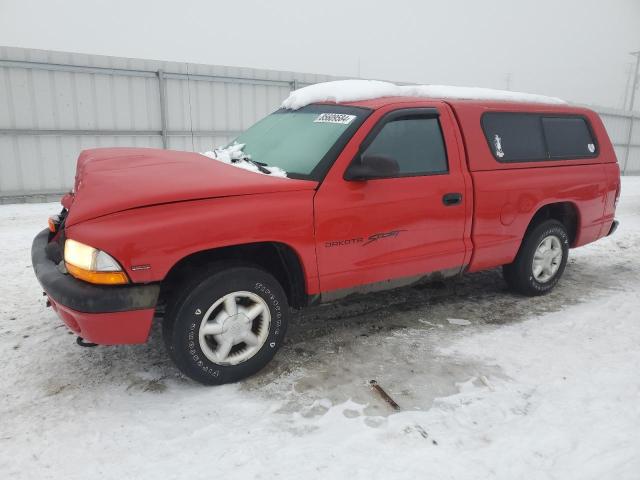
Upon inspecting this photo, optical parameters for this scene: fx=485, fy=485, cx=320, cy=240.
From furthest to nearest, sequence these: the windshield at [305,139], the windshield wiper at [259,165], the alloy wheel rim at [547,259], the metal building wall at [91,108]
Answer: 1. the metal building wall at [91,108]
2. the alloy wheel rim at [547,259]
3. the windshield wiper at [259,165]
4. the windshield at [305,139]

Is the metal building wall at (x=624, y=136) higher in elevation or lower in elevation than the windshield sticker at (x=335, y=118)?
lower

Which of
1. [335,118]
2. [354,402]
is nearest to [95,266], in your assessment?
[354,402]

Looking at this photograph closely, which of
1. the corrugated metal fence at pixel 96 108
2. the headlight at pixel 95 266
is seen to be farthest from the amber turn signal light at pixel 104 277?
the corrugated metal fence at pixel 96 108

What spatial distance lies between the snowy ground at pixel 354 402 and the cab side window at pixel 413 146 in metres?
1.26

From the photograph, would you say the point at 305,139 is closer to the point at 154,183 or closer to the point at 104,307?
the point at 154,183

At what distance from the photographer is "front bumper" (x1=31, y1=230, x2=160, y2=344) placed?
2.50m

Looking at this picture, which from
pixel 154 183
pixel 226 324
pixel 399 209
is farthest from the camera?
pixel 399 209

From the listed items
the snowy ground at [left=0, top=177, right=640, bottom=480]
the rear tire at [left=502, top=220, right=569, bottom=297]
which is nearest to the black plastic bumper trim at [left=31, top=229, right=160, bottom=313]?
the snowy ground at [left=0, top=177, right=640, bottom=480]

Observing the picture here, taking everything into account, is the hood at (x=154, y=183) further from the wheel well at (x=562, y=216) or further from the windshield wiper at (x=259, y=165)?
the wheel well at (x=562, y=216)

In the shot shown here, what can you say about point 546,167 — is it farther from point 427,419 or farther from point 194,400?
point 194,400

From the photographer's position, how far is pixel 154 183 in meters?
2.76

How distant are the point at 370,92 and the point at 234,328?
202 centimetres

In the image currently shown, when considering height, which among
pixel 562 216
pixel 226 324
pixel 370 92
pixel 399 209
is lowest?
pixel 226 324

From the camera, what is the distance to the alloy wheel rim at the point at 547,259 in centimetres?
→ 443
